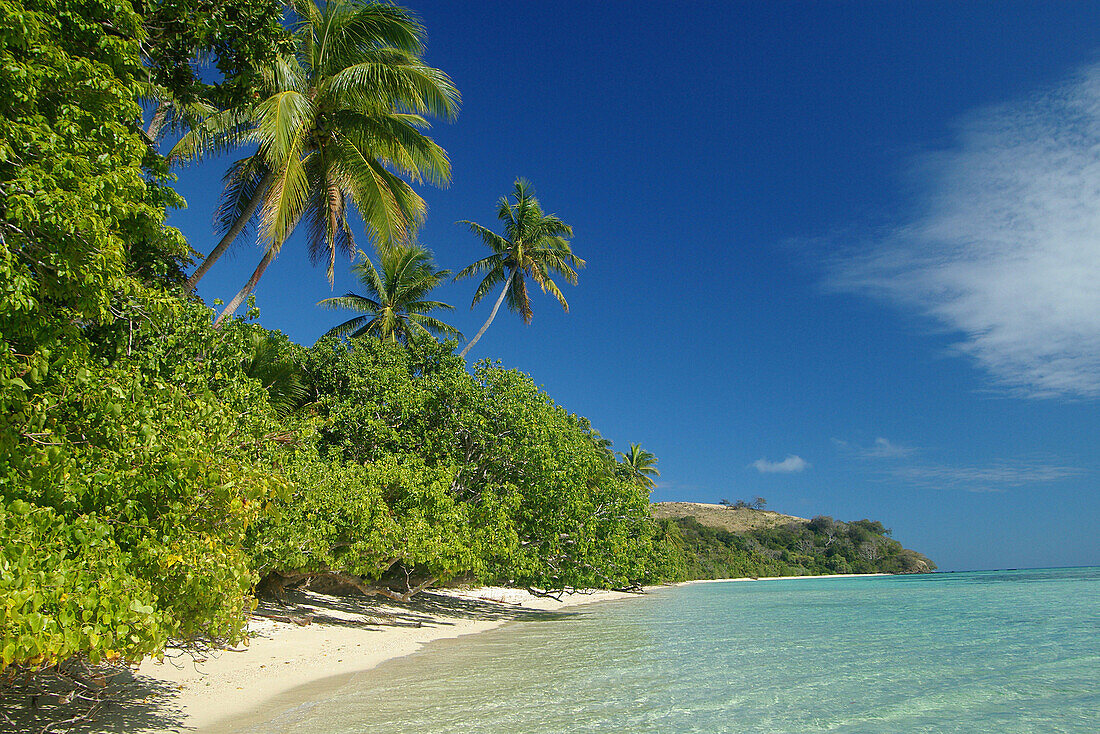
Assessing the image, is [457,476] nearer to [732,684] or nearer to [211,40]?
[732,684]

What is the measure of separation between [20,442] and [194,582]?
148cm

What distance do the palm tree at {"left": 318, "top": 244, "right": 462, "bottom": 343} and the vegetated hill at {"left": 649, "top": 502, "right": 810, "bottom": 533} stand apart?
203 feet

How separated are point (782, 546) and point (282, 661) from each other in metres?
73.1

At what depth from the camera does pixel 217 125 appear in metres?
11.6

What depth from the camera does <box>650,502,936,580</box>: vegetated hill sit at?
2438 inches

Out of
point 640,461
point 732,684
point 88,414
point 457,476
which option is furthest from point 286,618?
point 640,461

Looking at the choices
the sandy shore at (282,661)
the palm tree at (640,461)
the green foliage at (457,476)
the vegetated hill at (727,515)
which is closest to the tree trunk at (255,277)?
the green foliage at (457,476)

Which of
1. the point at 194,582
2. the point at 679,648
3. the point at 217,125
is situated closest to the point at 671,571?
the point at 679,648

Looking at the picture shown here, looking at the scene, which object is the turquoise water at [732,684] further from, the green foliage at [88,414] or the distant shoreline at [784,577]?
the distant shoreline at [784,577]

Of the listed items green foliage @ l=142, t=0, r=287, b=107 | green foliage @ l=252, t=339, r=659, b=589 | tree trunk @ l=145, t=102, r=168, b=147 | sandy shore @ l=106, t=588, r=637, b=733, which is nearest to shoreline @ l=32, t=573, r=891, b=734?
sandy shore @ l=106, t=588, r=637, b=733

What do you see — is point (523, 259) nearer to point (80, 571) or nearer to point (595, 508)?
point (595, 508)

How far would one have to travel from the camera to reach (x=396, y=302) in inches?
939

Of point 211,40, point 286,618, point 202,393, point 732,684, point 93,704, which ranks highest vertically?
point 211,40

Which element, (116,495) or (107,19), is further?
(107,19)
